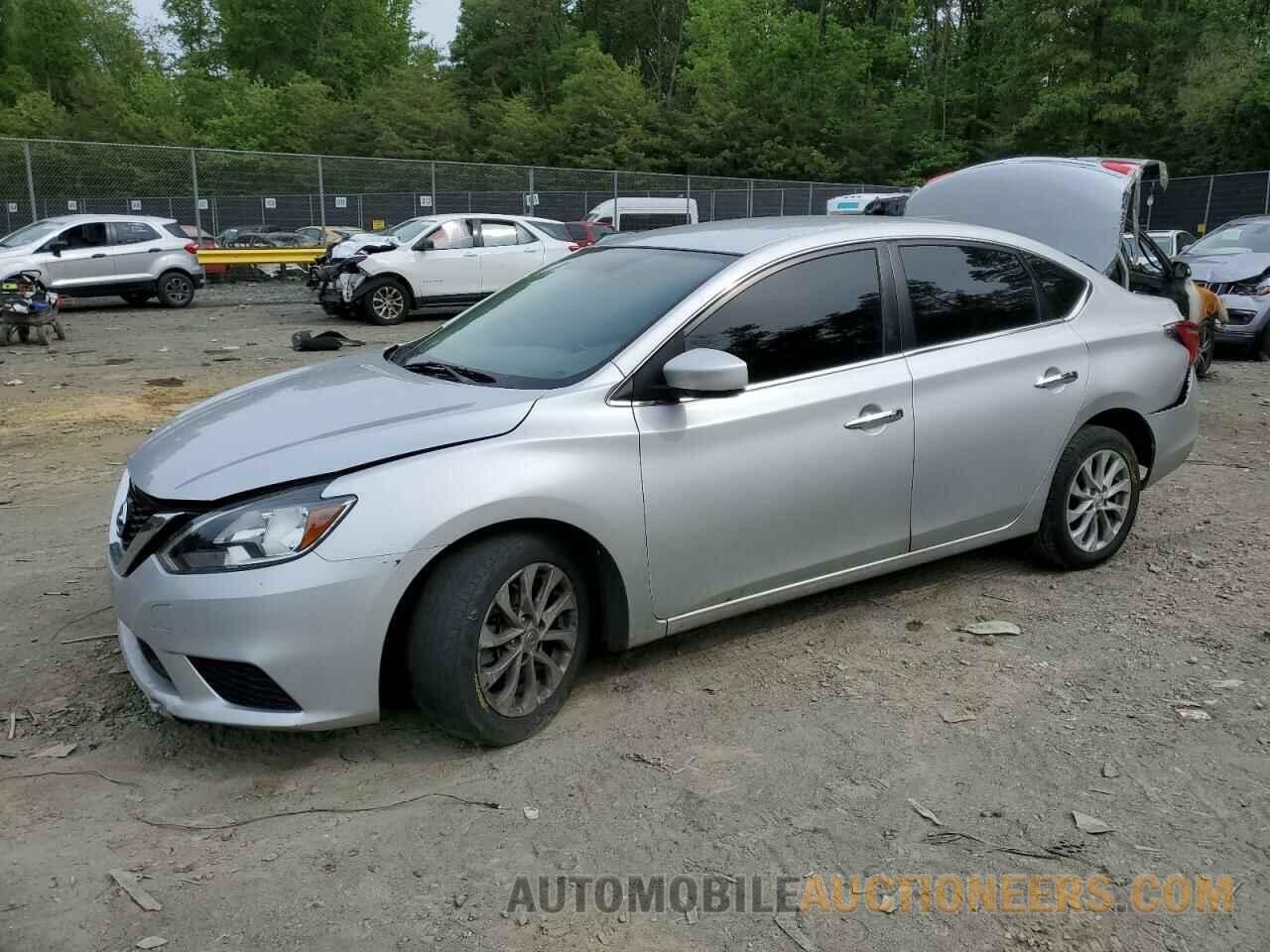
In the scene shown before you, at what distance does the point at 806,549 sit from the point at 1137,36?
4071 cm

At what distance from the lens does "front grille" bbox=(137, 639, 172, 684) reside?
332cm

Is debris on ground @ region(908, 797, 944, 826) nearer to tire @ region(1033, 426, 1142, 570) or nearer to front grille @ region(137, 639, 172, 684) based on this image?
tire @ region(1033, 426, 1142, 570)

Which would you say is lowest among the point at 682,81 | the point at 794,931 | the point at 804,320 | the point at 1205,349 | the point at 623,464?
the point at 794,931

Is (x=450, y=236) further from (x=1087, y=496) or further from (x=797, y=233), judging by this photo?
(x=1087, y=496)

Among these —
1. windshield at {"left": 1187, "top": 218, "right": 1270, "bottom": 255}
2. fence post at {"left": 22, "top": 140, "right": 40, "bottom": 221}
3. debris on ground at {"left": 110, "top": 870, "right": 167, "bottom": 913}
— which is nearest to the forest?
fence post at {"left": 22, "top": 140, "right": 40, "bottom": 221}

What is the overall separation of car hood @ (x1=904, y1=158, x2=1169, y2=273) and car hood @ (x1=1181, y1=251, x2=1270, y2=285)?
341cm

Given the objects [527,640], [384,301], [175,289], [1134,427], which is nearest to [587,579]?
[527,640]

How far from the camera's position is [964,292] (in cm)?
461

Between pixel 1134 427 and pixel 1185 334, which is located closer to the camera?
pixel 1134 427

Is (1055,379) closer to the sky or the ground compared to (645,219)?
closer to the ground

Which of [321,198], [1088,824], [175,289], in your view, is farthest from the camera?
[321,198]

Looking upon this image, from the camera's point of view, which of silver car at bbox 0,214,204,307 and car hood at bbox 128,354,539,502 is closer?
car hood at bbox 128,354,539,502

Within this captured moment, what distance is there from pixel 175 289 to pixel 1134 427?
57.3 ft

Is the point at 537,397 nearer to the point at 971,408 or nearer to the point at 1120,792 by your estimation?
the point at 971,408
